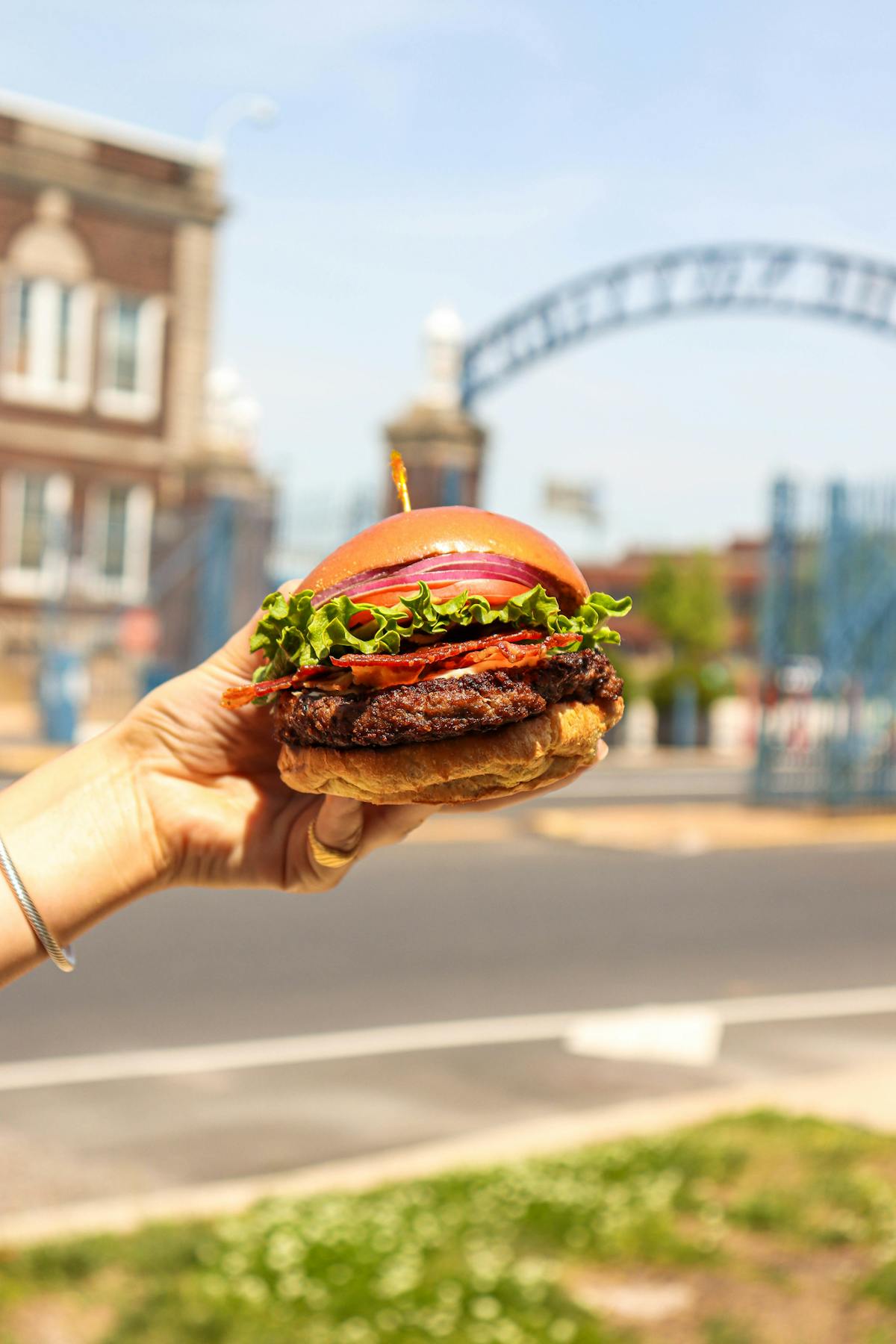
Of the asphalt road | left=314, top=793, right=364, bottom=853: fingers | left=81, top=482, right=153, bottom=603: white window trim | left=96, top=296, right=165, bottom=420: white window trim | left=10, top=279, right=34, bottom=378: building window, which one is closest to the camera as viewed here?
left=314, top=793, right=364, bottom=853: fingers

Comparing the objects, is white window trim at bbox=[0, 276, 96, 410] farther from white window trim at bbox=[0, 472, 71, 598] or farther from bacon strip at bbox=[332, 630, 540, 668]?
bacon strip at bbox=[332, 630, 540, 668]

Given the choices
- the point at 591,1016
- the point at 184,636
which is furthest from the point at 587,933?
the point at 184,636

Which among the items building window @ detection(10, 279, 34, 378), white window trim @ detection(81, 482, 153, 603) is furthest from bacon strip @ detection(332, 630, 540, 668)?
building window @ detection(10, 279, 34, 378)

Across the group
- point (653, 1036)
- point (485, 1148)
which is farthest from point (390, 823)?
point (653, 1036)

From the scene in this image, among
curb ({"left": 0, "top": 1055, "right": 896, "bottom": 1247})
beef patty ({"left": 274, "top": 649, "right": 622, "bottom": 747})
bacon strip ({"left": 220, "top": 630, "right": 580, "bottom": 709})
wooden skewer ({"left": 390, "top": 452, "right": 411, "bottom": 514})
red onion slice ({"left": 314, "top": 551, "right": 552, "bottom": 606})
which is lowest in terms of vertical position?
curb ({"left": 0, "top": 1055, "right": 896, "bottom": 1247})

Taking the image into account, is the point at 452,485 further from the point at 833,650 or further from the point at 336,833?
the point at 336,833

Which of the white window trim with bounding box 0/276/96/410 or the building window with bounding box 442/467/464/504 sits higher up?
the white window trim with bounding box 0/276/96/410
